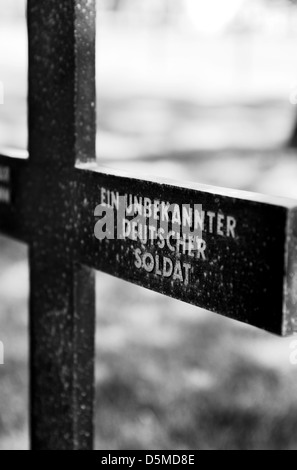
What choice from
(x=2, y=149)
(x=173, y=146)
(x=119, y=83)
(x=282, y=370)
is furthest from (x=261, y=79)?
(x=2, y=149)

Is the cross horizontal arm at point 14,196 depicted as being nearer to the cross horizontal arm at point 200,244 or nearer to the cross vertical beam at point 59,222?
the cross vertical beam at point 59,222

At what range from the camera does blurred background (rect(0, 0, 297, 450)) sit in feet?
8.99

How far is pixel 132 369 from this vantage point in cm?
318

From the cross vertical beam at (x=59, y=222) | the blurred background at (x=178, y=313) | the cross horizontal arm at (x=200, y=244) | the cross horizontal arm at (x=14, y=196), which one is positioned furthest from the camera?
the blurred background at (x=178, y=313)

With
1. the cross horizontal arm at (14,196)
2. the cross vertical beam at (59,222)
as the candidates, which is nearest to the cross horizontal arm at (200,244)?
the cross vertical beam at (59,222)

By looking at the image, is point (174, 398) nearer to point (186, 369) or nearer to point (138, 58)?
point (186, 369)

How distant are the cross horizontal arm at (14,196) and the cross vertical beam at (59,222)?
1.3 inches

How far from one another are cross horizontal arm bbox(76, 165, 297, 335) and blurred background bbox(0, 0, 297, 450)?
117mm

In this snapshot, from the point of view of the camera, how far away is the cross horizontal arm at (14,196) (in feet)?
6.27

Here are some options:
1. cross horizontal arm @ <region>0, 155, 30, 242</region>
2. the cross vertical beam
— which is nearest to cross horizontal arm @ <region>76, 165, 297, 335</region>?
the cross vertical beam

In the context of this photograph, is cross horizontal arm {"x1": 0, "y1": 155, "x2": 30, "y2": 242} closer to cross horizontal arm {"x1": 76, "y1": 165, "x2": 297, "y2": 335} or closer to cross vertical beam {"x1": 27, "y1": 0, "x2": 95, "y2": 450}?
cross vertical beam {"x1": 27, "y1": 0, "x2": 95, "y2": 450}

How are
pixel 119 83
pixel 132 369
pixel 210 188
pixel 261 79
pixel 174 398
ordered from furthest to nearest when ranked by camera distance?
pixel 261 79 < pixel 119 83 < pixel 132 369 < pixel 174 398 < pixel 210 188

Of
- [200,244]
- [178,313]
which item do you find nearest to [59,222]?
[200,244]
